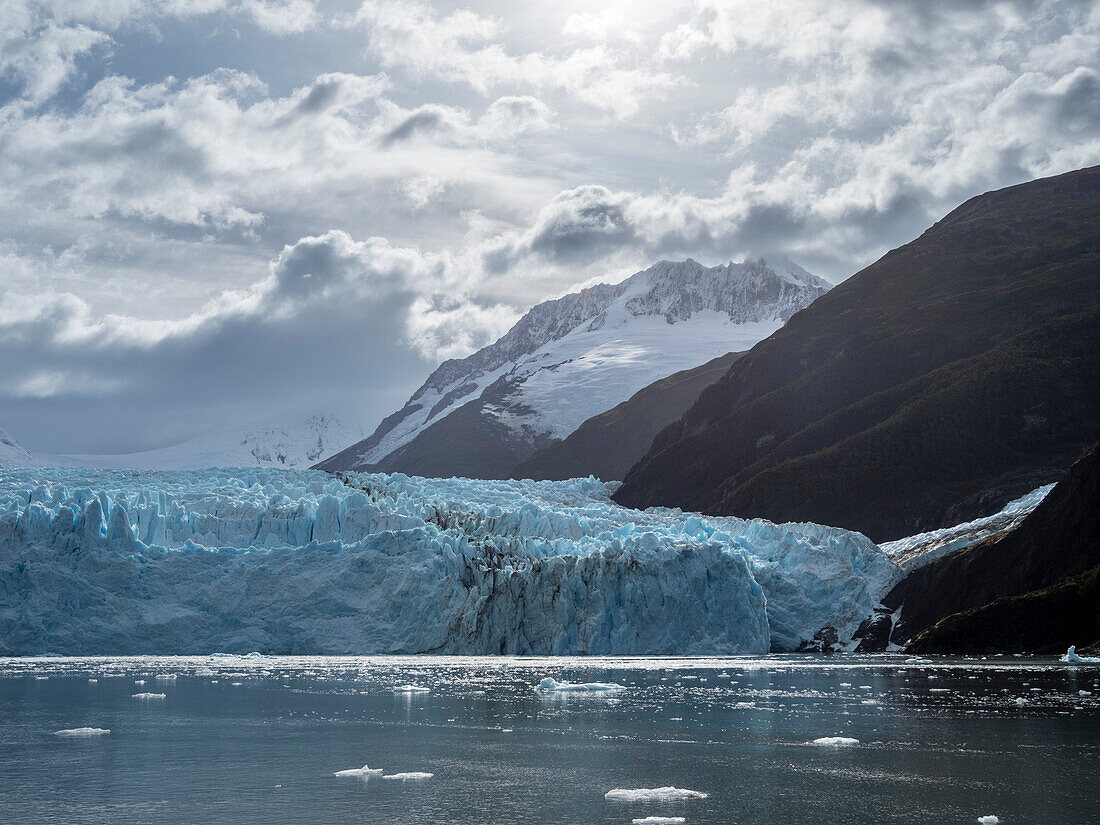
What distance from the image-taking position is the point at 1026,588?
55.8 metres

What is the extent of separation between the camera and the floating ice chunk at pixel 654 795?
16938 mm

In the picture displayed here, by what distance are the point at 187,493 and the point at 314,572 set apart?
13.5 m

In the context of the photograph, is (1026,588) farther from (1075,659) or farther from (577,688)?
(577,688)

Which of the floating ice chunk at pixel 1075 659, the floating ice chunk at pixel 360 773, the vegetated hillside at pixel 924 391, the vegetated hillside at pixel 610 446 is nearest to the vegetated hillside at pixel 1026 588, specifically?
the floating ice chunk at pixel 1075 659

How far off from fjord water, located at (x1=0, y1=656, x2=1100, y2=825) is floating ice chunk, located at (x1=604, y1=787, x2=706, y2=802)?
233 millimetres

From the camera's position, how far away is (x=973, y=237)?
145 metres

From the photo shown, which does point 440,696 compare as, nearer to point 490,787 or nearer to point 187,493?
point 490,787

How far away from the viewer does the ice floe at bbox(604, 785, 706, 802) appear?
16.9 metres

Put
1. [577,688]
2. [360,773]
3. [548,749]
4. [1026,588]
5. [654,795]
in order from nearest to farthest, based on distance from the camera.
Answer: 1. [654,795]
2. [360,773]
3. [548,749]
4. [577,688]
5. [1026,588]

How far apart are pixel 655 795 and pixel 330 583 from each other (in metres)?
41.2

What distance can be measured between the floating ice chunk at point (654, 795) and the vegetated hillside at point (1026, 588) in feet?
127

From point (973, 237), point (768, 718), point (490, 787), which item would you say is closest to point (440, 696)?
point (768, 718)

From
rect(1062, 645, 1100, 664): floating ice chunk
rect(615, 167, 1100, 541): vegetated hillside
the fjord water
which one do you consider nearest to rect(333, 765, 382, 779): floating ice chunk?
the fjord water

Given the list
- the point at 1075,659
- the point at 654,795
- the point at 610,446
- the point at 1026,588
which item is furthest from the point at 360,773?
the point at 610,446
